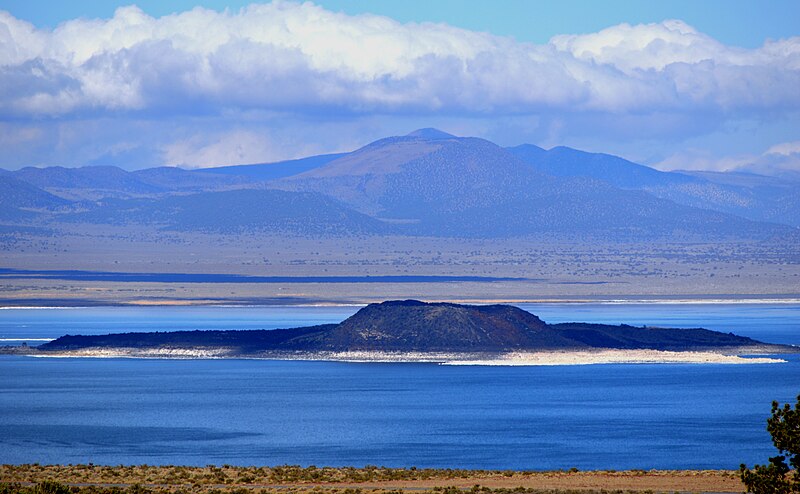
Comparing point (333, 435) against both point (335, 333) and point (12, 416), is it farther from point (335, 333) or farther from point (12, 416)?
point (335, 333)

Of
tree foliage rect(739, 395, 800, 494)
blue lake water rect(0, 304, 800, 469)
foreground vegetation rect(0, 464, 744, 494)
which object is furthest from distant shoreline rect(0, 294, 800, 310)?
tree foliage rect(739, 395, 800, 494)

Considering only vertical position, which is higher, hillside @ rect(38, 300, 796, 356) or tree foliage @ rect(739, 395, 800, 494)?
hillside @ rect(38, 300, 796, 356)

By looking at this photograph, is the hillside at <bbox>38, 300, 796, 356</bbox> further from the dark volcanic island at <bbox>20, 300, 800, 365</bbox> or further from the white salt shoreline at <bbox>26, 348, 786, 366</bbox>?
the white salt shoreline at <bbox>26, 348, 786, 366</bbox>

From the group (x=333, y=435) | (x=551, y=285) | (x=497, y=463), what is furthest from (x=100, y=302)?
(x=497, y=463)

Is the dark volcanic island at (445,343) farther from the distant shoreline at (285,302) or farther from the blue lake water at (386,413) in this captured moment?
the distant shoreline at (285,302)

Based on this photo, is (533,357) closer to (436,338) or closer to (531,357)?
(531,357)
